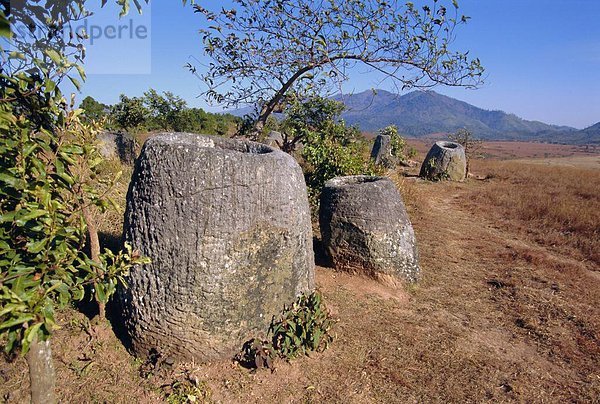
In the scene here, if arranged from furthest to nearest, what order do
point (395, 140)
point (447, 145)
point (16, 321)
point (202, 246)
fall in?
point (395, 140)
point (447, 145)
point (202, 246)
point (16, 321)

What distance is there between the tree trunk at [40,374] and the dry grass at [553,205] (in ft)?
26.2

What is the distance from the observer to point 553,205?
1042 centimetres

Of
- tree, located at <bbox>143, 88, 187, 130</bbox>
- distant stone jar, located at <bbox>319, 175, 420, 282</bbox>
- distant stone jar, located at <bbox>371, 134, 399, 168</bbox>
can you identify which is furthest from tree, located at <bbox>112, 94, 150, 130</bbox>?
distant stone jar, located at <bbox>319, 175, 420, 282</bbox>

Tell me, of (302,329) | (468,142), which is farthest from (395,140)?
(302,329)

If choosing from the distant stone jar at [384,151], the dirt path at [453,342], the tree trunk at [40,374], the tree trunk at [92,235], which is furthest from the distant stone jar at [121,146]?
the tree trunk at [40,374]

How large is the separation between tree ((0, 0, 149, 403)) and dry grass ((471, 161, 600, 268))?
8.01 m

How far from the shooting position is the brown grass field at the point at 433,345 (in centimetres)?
350

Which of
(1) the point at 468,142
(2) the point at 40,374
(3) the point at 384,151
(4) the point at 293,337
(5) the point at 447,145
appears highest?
(1) the point at 468,142

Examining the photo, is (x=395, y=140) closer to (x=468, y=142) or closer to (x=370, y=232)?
(x=468, y=142)

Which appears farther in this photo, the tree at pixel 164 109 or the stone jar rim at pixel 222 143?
the tree at pixel 164 109

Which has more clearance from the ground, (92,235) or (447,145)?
(447,145)

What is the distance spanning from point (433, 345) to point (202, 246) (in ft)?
8.76

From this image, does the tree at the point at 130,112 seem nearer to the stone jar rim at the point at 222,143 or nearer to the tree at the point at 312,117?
the tree at the point at 312,117

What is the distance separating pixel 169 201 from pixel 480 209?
916 cm
